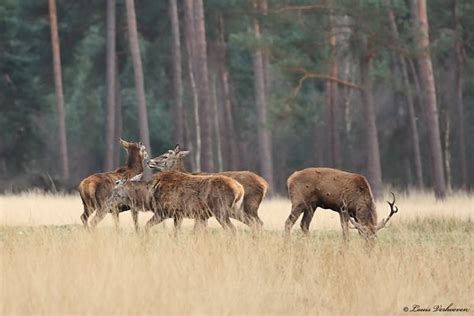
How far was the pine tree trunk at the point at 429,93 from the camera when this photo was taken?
32406mm

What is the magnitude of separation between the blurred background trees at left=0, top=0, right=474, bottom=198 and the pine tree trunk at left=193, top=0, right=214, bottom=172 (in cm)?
5

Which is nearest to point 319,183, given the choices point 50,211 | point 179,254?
point 179,254

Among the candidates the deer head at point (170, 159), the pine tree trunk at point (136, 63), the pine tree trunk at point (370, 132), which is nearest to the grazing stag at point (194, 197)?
the deer head at point (170, 159)

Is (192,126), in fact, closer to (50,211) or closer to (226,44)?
(226,44)

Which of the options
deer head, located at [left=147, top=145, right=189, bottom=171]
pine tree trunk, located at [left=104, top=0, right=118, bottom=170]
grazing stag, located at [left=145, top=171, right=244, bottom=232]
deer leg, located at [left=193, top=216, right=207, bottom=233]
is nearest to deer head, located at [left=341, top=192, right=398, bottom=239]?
grazing stag, located at [left=145, top=171, right=244, bottom=232]

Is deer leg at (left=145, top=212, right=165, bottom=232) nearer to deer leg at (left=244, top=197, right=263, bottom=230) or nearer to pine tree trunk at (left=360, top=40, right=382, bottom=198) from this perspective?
deer leg at (left=244, top=197, right=263, bottom=230)

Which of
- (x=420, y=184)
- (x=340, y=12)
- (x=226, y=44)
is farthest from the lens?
(x=226, y=44)

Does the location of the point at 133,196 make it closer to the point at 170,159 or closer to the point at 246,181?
the point at 170,159

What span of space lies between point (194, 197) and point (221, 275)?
4.85 m

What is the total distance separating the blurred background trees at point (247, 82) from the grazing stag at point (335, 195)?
14841 mm

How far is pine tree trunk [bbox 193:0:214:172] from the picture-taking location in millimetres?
33656

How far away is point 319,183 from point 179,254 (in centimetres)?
468

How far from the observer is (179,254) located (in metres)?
13.5

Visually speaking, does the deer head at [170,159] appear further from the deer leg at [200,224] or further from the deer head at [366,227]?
the deer head at [366,227]
